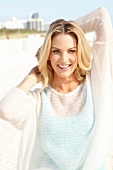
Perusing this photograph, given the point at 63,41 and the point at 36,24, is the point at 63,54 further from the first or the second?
the point at 36,24

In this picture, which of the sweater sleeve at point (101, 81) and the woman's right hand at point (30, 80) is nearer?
the sweater sleeve at point (101, 81)

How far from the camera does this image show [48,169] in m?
2.09

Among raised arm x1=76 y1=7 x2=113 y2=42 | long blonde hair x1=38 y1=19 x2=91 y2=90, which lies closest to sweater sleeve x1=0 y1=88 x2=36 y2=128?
long blonde hair x1=38 y1=19 x2=91 y2=90

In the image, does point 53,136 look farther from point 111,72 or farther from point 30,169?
point 111,72

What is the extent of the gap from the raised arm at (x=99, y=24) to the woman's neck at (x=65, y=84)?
0.27 metres

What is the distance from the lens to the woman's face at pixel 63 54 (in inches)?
81.8

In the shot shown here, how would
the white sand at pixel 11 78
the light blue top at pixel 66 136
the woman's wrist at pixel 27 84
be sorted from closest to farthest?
the light blue top at pixel 66 136 < the woman's wrist at pixel 27 84 < the white sand at pixel 11 78

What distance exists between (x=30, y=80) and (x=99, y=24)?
1.62 ft

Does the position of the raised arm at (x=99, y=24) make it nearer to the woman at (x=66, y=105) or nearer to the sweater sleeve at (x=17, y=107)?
the woman at (x=66, y=105)

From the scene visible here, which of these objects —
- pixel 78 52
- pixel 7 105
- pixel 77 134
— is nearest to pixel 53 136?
pixel 77 134

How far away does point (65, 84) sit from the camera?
222 centimetres

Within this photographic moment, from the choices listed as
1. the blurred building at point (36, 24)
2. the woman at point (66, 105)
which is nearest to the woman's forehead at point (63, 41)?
the woman at point (66, 105)

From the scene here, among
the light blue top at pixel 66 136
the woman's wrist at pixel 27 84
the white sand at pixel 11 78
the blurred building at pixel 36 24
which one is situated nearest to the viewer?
the light blue top at pixel 66 136

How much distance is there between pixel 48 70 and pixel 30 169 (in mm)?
545
